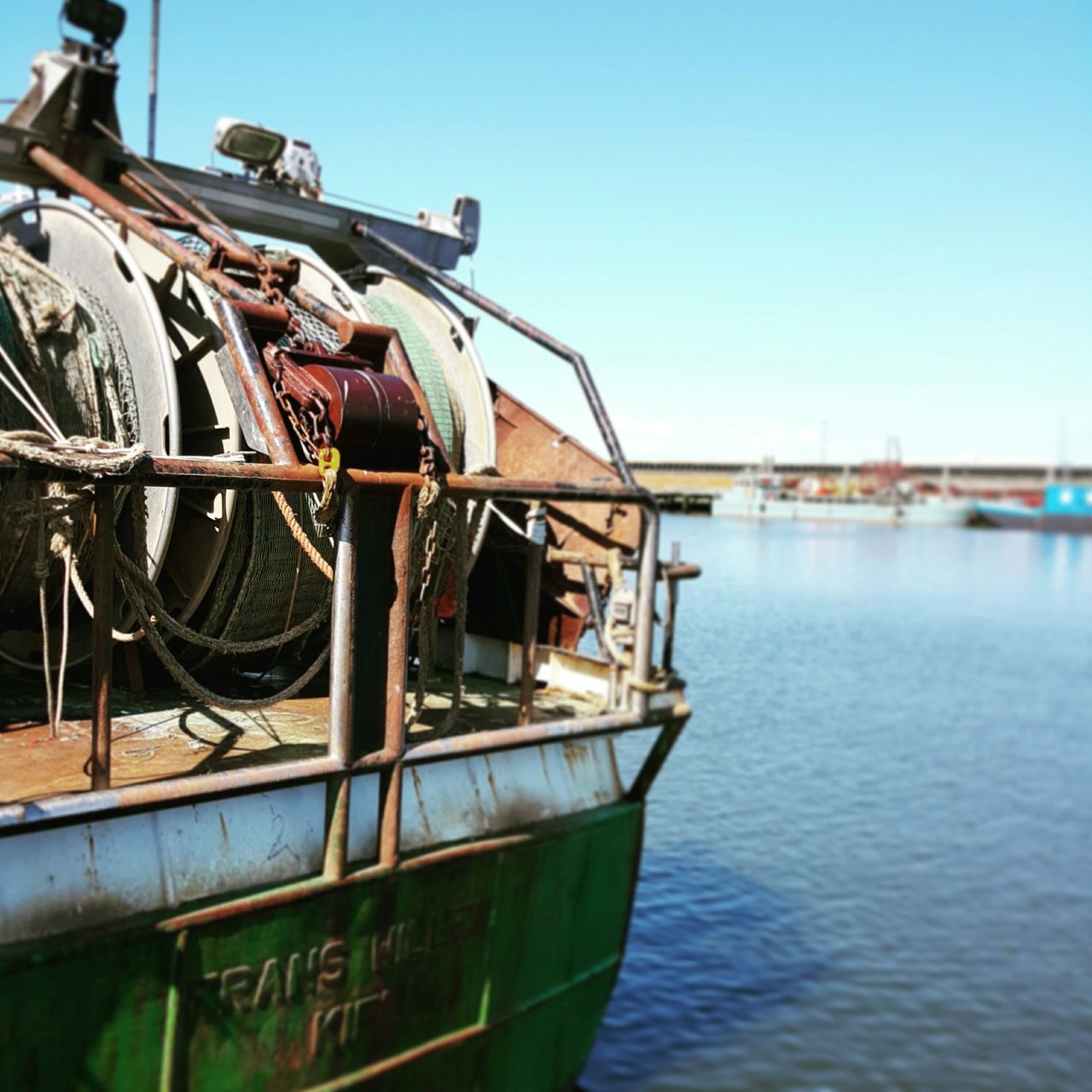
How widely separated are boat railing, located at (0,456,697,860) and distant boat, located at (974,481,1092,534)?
92.9 metres

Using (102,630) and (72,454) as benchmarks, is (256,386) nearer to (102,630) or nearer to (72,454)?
(72,454)

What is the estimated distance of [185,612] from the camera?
19.2 feet

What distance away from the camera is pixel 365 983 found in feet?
15.3

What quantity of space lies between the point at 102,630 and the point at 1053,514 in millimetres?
97716

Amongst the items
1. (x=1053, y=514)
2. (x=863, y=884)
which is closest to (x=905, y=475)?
(x=1053, y=514)

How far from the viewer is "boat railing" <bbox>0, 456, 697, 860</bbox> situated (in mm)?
3730

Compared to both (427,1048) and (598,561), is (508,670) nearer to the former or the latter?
(598,561)

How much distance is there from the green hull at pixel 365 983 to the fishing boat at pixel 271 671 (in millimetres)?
16

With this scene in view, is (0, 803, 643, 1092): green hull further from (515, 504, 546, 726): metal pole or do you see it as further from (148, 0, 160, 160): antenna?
(148, 0, 160, 160): antenna

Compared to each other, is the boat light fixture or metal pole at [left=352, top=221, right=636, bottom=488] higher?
the boat light fixture

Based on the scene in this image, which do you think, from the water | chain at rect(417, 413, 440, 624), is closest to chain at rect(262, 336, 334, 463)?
chain at rect(417, 413, 440, 624)

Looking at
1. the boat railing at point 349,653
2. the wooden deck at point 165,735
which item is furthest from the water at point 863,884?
the boat railing at point 349,653

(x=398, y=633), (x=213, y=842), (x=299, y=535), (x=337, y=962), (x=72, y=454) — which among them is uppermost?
(x=72, y=454)

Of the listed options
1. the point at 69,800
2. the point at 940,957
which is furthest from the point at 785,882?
the point at 69,800
